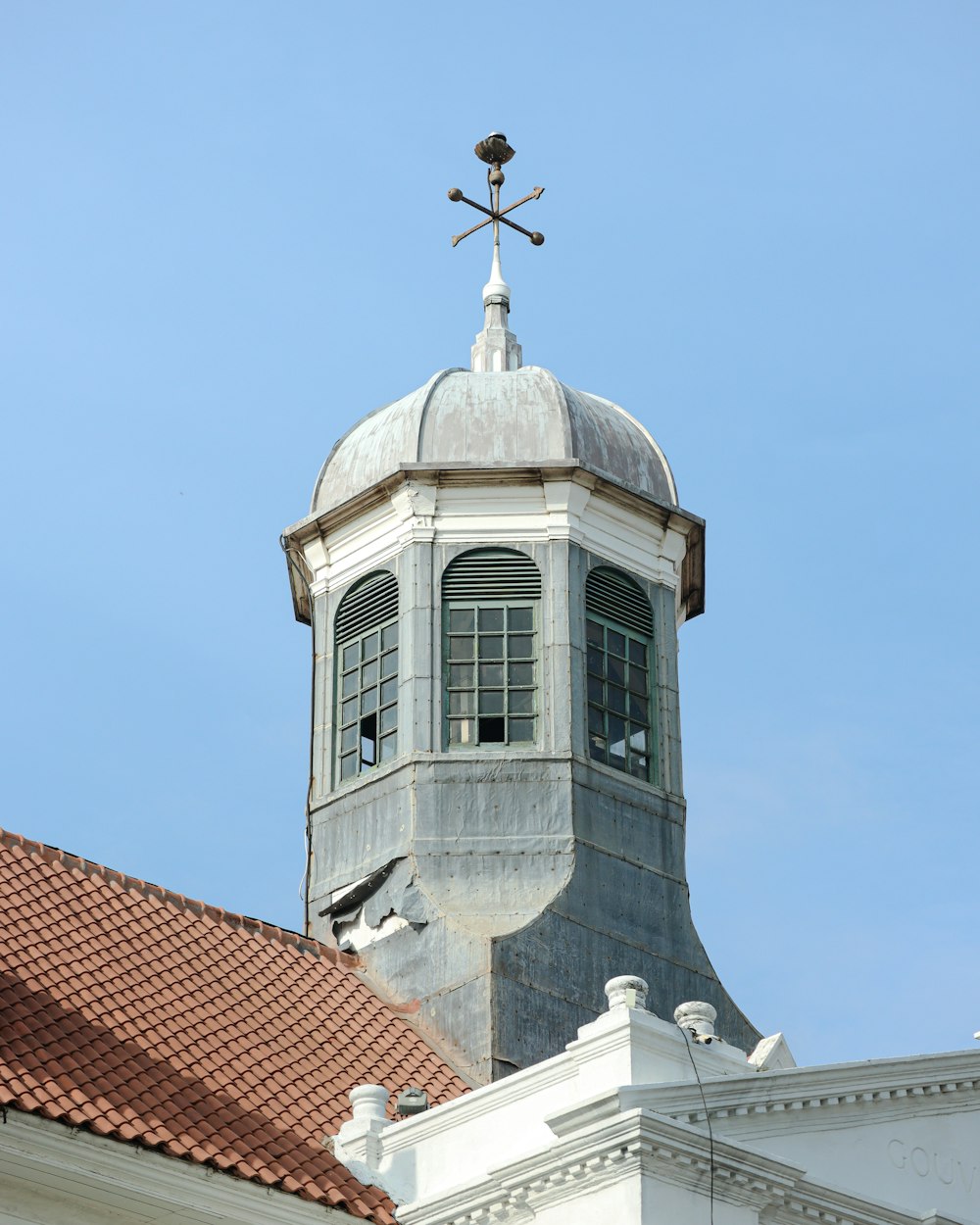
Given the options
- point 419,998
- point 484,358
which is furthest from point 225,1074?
point 484,358

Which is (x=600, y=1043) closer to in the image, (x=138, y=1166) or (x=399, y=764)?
(x=138, y=1166)

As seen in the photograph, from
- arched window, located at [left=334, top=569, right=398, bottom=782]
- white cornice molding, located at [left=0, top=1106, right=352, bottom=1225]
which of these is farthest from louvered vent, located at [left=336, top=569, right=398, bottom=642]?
white cornice molding, located at [left=0, top=1106, right=352, bottom=1225]

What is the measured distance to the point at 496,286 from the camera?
1248 inches

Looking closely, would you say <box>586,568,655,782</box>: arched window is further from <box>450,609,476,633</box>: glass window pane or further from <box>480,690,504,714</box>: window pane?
<box>450,609,476,633</box>: glass window pane

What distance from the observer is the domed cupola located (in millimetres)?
25719

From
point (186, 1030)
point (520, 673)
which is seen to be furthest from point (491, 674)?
point (186, 1030)

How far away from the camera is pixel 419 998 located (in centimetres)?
2548

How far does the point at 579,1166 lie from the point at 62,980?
19.5 ft

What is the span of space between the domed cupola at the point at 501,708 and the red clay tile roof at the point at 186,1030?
100 cm

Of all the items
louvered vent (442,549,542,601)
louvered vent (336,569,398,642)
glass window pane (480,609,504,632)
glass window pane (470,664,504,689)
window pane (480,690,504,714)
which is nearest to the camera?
window pane (480,690,504,714)

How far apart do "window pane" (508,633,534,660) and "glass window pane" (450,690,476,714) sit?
0.69 meters

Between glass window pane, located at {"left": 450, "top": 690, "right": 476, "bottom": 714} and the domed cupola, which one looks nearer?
the domed cupola

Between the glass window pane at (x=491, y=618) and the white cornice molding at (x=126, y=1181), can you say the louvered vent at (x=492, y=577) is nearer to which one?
the glass window pane at (x=491, y=618)

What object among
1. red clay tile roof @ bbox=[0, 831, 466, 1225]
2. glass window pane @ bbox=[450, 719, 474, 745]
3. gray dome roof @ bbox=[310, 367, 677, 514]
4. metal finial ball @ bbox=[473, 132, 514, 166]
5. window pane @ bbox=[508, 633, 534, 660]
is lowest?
red clay tile roof @ bbox=[0, 831, 466, 1225]
